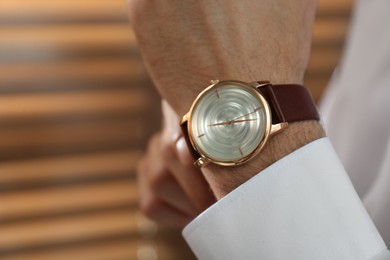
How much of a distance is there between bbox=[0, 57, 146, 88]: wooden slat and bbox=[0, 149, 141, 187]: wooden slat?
308 mm

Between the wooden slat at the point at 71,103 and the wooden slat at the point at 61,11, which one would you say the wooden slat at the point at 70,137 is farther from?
the wooden slat at the point at 61,11

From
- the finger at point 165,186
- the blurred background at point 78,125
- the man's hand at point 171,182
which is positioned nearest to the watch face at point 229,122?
the man's hand at point 171,182

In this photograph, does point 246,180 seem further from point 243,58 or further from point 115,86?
point 115,86

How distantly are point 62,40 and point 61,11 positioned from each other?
108mm

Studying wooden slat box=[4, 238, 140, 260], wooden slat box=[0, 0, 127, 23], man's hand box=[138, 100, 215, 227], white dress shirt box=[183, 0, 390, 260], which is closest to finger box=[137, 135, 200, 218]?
man's hand box=[138, 100, 215, 227]

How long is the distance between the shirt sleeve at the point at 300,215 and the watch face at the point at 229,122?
0.04m

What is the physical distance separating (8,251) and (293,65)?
6.19 feet

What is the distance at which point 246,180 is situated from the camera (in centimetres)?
65

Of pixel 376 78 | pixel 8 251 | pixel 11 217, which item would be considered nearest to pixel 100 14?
pixel 11 217

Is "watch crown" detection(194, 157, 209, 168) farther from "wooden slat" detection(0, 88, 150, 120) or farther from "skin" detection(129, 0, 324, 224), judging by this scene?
"wooden slat" detection(0, 88, 150, 120)

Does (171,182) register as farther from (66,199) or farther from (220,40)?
(66,199)

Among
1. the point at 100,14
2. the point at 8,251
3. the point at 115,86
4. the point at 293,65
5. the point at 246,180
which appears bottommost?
the point at 246,180

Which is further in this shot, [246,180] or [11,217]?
[11,217]

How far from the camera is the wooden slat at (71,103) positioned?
213cm
